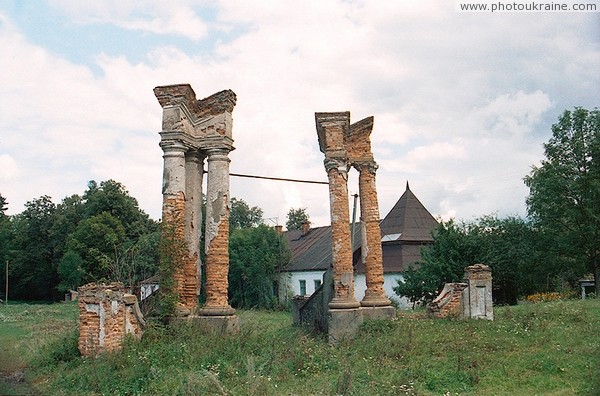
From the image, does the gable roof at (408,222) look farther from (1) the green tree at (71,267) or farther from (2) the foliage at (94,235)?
(1) the green tree at (71,267)

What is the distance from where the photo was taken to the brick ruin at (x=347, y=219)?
45.0 feet

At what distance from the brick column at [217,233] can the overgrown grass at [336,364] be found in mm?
828

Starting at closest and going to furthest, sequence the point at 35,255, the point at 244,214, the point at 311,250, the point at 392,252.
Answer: the point at 392,252, the point at 311,250, the point at 35,255, the point at 244,214

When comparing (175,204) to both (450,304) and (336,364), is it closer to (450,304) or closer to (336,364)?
(336,364)

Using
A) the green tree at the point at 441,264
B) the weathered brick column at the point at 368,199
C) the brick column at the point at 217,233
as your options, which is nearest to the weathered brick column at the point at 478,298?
the weathered brick column at the point at 368,199

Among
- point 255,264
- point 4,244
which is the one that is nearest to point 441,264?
point 255,264

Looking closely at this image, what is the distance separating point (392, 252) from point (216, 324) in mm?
22444

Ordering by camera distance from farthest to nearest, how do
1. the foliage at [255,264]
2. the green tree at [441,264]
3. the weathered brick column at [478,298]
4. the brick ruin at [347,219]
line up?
1. the foliage at [255,264]
2. the green tree at [441,264]
3. the weathered brick column at [478,298]
4. the brick ruin at [347,219]

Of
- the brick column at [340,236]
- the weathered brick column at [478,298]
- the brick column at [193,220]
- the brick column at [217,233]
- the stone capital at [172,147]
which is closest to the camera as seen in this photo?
the stone capital at [172,147]

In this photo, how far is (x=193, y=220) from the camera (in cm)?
1275

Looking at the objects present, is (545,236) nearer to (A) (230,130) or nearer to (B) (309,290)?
(B) (309,290)

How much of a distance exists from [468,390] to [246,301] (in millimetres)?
30142

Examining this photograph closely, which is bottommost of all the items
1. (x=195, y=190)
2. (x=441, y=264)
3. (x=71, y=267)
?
(x=71, y=267)

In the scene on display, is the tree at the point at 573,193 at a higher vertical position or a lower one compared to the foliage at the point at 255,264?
higher
